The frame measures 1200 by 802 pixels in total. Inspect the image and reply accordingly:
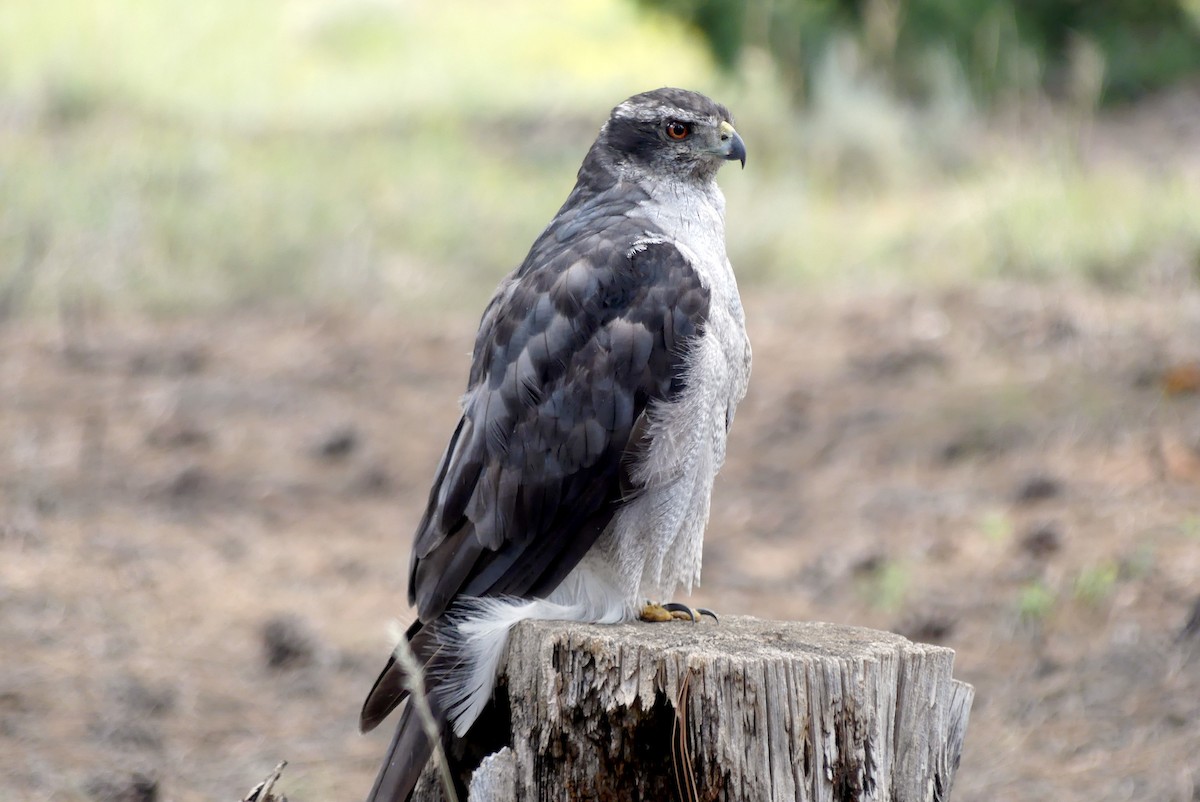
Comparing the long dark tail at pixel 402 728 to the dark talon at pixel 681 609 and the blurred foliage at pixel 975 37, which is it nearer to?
the dark talon at pixel 681 609

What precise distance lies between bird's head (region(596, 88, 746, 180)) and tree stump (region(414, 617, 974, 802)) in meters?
1.58

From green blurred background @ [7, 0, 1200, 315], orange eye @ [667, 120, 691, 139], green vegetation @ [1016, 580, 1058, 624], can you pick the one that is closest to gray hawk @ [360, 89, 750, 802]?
orange eye @ [667, 120, 691, 139]

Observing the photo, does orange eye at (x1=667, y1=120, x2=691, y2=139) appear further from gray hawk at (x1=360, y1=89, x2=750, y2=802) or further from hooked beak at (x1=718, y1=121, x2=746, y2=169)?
gray hawk at (x1=360, y1=89, x2=750, y2=802)

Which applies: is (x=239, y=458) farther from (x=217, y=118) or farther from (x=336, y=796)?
(x=217, y=118)

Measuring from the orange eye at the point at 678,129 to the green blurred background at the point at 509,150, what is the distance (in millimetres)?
6446

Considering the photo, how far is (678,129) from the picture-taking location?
406 cm

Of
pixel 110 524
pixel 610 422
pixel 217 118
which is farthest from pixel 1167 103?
pixel 610 422

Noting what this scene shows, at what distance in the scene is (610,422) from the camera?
3.54m

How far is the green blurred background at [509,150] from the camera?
33.6ft

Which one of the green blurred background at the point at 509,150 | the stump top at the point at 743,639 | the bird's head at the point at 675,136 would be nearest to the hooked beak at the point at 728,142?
the bird's head at the point at 675,136

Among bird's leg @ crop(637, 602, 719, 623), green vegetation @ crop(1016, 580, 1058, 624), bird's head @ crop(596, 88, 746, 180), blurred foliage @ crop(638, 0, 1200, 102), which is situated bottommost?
bird's leg @ crop(637, 602, 719, 623)

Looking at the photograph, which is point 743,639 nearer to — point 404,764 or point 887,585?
point 404,764

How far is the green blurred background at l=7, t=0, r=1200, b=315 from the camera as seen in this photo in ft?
33.6

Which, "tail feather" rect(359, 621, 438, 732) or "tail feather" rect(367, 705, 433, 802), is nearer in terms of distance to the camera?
"tail feather" rect(367, 705, 433, 802)
